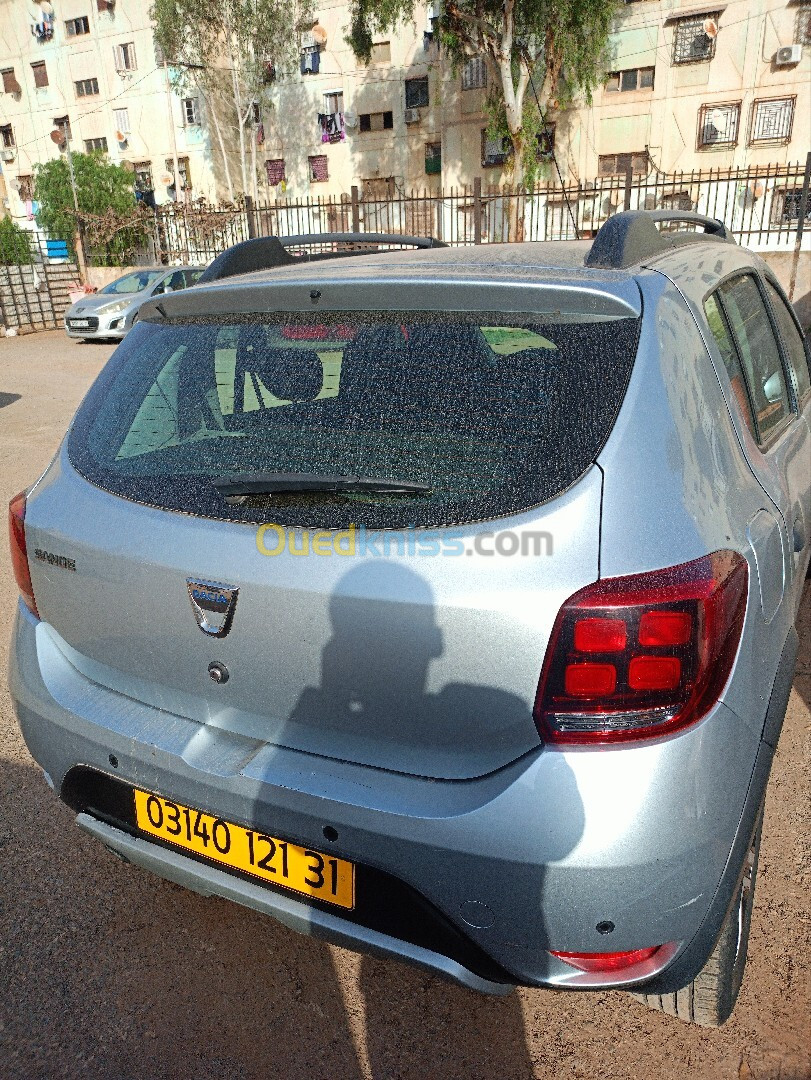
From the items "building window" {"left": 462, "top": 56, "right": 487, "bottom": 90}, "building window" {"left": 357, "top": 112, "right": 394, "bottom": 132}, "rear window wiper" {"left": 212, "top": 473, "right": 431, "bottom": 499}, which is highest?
"building window" {"left": 462, "top": 56, "right": 487, "bottom": 90}

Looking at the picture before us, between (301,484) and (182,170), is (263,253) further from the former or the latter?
(182,170)

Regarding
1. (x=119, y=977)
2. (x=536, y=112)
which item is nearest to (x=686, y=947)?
(x=119, y=977)

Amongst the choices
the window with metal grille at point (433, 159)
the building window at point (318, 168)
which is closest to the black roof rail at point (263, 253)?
the window with metal grille at point (433, 159)

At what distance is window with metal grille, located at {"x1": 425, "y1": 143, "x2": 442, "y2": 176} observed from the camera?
3194 centimetres

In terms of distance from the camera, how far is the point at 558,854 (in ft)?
4.42

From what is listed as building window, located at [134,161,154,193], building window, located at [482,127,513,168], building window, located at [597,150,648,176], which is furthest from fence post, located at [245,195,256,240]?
building window, located at [134,161,154,193]

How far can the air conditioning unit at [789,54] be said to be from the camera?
24594 mm

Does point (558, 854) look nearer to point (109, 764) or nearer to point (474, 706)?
point (474, 706)

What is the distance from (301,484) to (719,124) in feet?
101

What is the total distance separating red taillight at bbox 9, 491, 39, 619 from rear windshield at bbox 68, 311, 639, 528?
241mm

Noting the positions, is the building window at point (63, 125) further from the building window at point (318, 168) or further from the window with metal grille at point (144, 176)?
the building window at point (318, 168)

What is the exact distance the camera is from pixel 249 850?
1640mm

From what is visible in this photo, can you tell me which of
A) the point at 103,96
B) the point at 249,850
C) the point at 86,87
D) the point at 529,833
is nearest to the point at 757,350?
the point at 529,833

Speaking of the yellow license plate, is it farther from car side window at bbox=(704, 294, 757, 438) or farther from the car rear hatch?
car side window at bbox=(704, 294, 757, 438)
